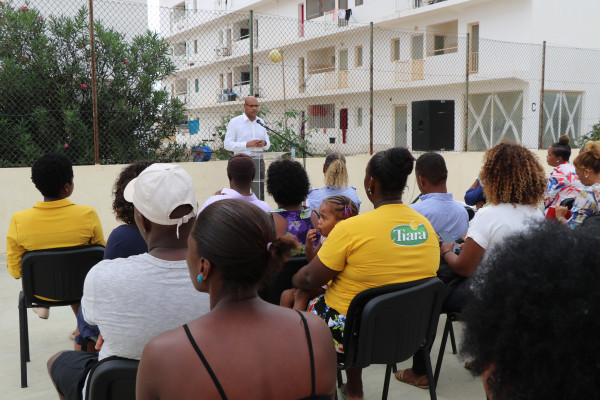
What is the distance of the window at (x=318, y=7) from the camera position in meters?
23.2

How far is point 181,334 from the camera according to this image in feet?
4.45

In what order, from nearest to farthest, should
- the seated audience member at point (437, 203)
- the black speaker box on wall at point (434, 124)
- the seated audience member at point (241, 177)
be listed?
the seated audience member at point (437, 203) → the seated audience member at point (241, 177) → the black speaker box on wall at point (434, 124)

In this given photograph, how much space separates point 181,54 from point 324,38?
12.1 metres

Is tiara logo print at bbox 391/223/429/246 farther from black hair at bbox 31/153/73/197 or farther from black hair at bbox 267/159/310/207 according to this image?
black hair at bbox 31/153/73/197

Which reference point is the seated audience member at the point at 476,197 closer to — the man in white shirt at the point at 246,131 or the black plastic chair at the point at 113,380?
the man in white shirt at the point at 246,131

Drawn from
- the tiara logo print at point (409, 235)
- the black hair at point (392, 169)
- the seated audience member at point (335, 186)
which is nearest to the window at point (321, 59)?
the seated audience member at point (335, 186)

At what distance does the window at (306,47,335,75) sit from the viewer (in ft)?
68.1

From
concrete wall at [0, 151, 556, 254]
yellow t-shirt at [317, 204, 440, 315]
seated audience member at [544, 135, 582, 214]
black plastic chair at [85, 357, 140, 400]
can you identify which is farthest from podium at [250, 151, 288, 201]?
black plastic chair at [85, 357, 140, 400]

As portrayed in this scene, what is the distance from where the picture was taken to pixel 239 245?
1.43m

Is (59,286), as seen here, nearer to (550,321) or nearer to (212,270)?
(212,270)

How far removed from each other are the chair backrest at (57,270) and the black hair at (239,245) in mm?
1788

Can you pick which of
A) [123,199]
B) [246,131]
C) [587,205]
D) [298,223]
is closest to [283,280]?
[298,223]

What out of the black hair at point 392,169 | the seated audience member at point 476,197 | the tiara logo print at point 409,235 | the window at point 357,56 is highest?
the window at point 357,56

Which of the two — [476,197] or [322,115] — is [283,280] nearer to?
[476,197]
